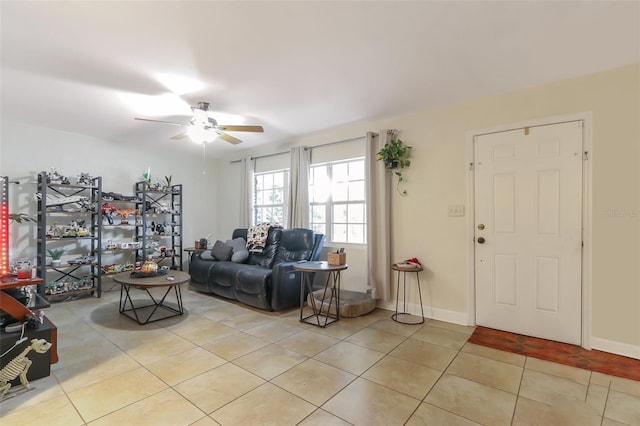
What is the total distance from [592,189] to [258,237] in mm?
3943

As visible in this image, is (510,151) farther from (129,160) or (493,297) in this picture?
(129,160)

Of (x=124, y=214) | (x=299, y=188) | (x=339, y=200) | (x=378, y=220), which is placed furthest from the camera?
(x=124, y=214)

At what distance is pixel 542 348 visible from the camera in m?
2.70

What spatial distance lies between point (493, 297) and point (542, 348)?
58 cm

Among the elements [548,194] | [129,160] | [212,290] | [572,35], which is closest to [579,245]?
[548,194]

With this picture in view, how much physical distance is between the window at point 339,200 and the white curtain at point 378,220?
28cm

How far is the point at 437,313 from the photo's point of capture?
347 centimetres

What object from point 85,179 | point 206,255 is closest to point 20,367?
point 206,255

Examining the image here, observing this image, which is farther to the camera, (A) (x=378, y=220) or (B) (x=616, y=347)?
(A) (x=378, y=220)

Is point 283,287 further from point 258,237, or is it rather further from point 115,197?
point 115,197

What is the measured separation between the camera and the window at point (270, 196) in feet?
17.4

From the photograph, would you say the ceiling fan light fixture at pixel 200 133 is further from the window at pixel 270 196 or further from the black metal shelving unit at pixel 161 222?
the black metal shelving unit at pixel 161 222

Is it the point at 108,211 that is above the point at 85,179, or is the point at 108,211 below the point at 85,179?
below

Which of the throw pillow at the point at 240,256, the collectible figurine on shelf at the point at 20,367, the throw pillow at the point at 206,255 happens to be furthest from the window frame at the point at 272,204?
the collectible figurine on shelf at the point at 20,367
